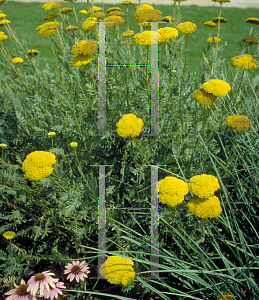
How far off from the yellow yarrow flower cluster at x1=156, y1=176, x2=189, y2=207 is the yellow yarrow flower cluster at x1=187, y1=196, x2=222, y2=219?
6cm

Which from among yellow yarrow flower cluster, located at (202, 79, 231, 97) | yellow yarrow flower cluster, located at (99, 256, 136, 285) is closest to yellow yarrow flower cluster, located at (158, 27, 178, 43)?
yellow yarrow flower cluster, located at (202, 79, 231, 97)

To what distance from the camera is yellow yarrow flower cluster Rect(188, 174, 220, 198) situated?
4.14ft

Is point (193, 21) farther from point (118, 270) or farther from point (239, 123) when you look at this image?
point (118, 270)

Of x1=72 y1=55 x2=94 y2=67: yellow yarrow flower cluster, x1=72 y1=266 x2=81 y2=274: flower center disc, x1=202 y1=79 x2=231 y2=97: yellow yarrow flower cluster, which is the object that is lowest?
x1=72 y1=266 x2=81 y2=274: flower center disc

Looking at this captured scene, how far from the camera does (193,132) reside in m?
2.06

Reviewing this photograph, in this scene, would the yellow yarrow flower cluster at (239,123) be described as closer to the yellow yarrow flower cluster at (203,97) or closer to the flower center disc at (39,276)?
the yellow yarrow flower cluster at (203,97)

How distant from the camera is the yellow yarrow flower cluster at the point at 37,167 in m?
1.44

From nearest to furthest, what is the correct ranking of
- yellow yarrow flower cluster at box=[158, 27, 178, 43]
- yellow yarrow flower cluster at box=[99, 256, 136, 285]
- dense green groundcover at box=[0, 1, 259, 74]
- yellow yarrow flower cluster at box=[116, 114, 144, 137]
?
yellow yarrow flower cluster at box=[99, 256, 136, 285], yellow yarrow flower cluster at box=[116, 114, 144, 137], yellow yarrow flower cluster at box=[158, 27, 178, 43], dense green groundcover at box=[0, 1, 259, 74]

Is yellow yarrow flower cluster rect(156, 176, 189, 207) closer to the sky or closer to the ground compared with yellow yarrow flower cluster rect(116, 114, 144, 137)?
closer to the ground

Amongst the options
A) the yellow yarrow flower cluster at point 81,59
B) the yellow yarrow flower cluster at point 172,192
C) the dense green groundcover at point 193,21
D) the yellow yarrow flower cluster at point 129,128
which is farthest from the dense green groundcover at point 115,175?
the dense green groundcover at point 193,21

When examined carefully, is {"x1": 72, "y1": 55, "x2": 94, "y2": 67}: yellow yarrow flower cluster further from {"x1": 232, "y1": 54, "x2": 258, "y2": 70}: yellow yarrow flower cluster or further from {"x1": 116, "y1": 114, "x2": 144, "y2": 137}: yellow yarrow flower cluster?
{"x1": 232, "y1": 54, "x2": 258, "y2": 70}: yellow yarrow flower cluster

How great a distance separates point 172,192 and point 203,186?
142 mm

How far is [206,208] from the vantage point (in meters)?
1.26

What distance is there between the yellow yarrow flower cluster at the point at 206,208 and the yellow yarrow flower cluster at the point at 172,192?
0.06m
